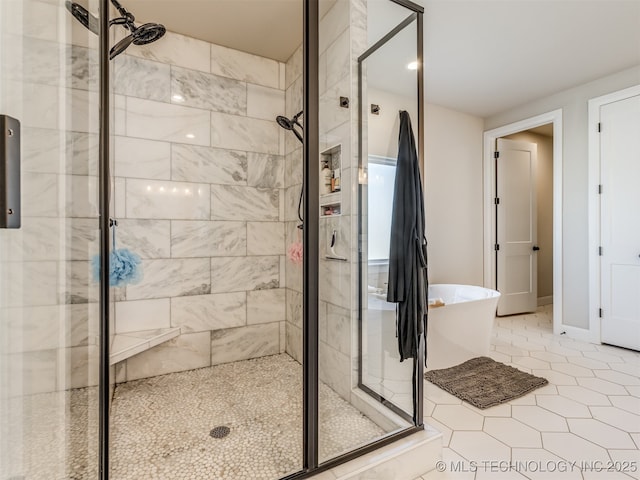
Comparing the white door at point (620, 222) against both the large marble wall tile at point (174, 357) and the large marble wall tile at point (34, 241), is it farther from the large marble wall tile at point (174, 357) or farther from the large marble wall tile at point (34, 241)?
the large marble wall tile at point (34, 241)

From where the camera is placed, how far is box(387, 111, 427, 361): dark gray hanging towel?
5.74 ft

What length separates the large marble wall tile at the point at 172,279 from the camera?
251 centimetres

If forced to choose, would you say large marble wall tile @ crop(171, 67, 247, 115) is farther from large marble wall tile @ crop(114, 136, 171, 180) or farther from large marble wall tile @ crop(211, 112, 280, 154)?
large marble wall tile @ crop(114, 136, 171, 180)

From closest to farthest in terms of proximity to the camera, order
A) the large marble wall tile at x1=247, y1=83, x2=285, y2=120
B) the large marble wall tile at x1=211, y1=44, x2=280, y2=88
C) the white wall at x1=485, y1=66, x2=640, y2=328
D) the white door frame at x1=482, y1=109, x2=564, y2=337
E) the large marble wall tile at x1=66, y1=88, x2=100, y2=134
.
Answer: the large marble wall tile at x1=66, y1=88, x2=100, y2=134 → the large marble wall tile at x1=211, y1=44, x2=280, y2=88 → the large marble wall tile at x1=247, y1=83, x2=285, y2=120 → the white wall at x1=485, y1=66, x2=640, y2=328 → the white door frame at x1=482, y1=109, x2=564, y2=337

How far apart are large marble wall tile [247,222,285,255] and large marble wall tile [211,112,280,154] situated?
0.70 meters

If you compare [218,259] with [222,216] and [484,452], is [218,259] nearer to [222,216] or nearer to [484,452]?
[222,216]

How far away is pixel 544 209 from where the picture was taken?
5.04 m

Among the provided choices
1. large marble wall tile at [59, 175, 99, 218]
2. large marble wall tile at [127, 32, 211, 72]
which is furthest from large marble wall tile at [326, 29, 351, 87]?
large marble wall tile at [127, 32, 211, 72]

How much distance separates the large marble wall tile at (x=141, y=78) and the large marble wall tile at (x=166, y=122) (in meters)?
0.06

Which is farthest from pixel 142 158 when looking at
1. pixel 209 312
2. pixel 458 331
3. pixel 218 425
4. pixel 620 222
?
pixel 620 222

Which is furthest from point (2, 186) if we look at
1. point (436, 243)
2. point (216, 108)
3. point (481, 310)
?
point (436, 243)

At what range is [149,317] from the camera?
253cm

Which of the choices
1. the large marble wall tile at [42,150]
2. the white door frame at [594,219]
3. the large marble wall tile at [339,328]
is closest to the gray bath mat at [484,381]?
the large marble wall tile at [339,328]

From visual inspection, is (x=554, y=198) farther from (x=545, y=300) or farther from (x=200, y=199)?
(x=200, y=199)
